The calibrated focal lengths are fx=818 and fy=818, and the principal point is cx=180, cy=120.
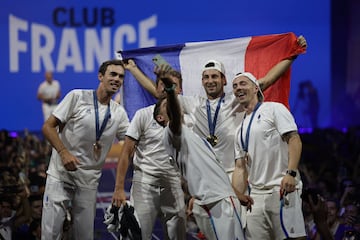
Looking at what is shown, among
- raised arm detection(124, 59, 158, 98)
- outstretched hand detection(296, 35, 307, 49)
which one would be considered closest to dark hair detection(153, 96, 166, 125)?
raised arm detection(124, 59, 158, 98)

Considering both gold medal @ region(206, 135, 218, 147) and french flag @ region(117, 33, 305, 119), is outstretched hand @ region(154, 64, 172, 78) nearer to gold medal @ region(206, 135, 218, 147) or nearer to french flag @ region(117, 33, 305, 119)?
gold medal @ region(206, 135, 218, 147)

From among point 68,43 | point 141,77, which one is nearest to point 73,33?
point 68,43

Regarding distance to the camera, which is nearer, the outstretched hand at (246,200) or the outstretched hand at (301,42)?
the outstretched hand at (246,200)

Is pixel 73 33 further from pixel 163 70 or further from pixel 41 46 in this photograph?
pixel 163 70

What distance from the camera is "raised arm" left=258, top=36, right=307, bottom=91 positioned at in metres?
6.65

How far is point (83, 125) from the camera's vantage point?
6371mm

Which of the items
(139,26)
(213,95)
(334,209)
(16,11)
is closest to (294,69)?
(139,26)

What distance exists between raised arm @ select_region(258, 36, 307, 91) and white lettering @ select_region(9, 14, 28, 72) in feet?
26.8

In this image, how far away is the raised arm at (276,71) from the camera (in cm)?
665

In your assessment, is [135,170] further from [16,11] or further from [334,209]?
[16,11]

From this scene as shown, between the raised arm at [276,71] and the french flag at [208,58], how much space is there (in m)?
0.09

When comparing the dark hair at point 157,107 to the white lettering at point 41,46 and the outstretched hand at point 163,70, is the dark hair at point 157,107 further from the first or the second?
the white lettering at point 41,46

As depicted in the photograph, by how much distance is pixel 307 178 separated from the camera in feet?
34.4

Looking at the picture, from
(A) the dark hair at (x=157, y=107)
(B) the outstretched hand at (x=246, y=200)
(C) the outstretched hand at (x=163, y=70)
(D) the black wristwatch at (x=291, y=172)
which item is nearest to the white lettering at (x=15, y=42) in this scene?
(A) the dark hair at (x=157, y=107)
